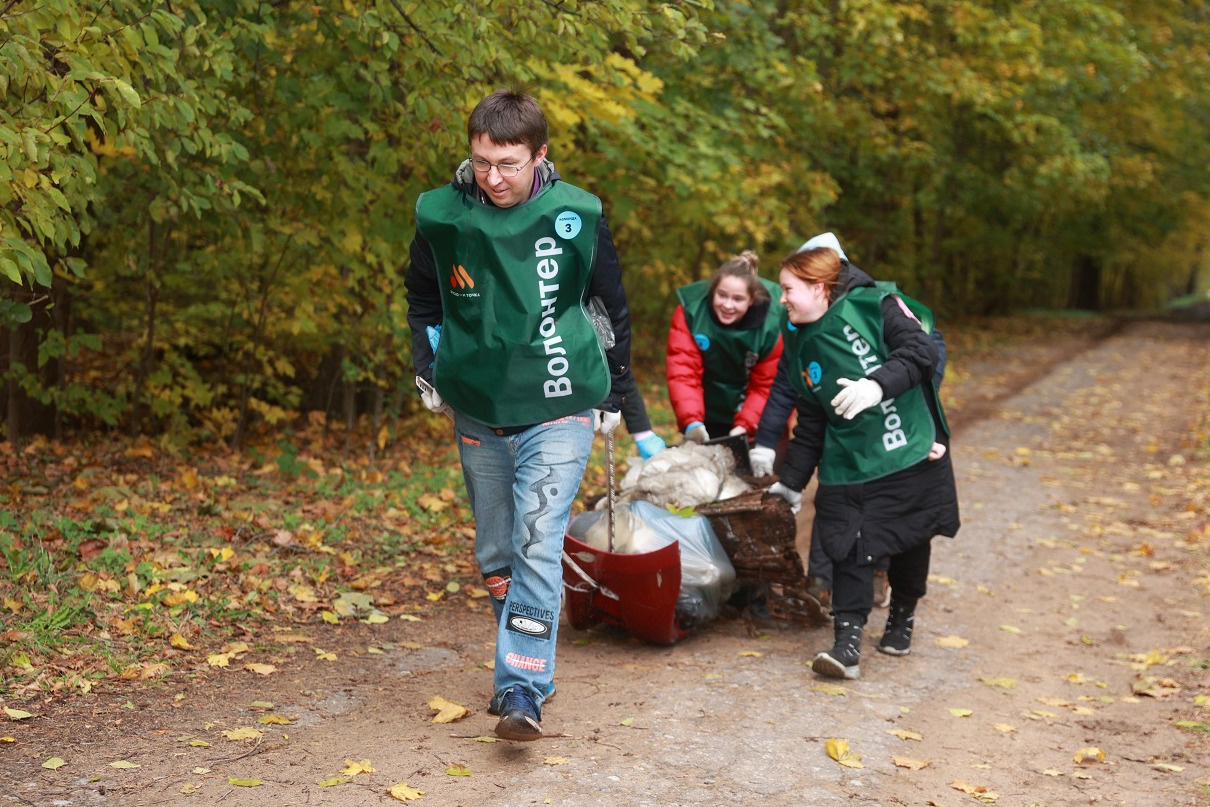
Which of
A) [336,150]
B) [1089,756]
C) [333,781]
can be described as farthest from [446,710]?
[336,150]

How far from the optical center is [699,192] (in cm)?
1012

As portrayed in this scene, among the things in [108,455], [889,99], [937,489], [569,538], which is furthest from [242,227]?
[889,99]

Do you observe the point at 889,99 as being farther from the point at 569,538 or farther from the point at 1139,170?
the point at 569,538

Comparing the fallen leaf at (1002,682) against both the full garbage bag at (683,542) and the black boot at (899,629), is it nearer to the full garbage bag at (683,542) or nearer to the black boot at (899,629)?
the black boot at (899,629)

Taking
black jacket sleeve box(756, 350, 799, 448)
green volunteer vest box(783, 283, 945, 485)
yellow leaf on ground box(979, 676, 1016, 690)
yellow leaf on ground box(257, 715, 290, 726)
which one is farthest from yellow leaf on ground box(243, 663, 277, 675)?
yellow leaf on ground box(979, 676, 1016, 690)

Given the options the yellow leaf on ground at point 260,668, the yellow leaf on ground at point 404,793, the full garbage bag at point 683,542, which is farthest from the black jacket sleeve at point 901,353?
the yellow leaf on ground at point 260,668

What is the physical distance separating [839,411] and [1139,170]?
20.7 metres

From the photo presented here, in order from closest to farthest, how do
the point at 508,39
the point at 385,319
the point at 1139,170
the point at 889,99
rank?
the point at 508,39 < the point at 385,319 < the point at 889,99 < the point at 1139,170

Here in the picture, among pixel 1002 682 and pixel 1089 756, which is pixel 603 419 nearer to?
pixel 1089 756

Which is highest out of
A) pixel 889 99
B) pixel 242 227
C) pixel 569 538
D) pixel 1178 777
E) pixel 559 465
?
pixel 889 99

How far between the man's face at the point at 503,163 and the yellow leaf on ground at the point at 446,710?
1756 mm

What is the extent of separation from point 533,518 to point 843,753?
1.32 meters

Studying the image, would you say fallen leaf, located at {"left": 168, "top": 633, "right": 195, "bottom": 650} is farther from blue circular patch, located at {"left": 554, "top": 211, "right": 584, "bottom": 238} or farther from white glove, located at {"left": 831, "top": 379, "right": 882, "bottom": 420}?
white glove, located at {"left": 831, "top": 379, "right": 882, "bottom": 420}

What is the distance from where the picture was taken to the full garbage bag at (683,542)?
4.83m
